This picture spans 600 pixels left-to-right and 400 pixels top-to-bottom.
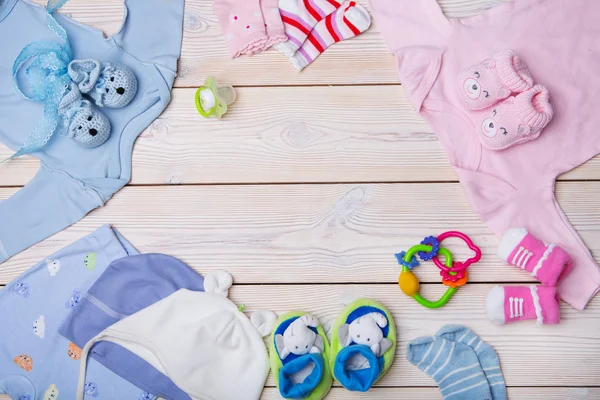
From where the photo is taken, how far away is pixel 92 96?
1170 mm

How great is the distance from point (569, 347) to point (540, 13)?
0.69 meters

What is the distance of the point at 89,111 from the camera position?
1.14 metres

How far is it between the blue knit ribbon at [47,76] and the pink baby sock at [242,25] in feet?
1.10

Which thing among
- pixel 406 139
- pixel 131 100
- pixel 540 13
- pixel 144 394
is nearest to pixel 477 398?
pixel 406 139

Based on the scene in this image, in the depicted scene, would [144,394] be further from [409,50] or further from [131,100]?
[409,50]

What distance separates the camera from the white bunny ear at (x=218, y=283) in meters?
1.13

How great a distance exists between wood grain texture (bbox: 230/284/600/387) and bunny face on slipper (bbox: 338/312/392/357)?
0.14 ft

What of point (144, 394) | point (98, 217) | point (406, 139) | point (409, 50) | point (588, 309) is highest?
point (409, 50)

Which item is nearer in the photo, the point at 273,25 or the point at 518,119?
the point at 518,119

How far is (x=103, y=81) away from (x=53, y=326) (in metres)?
0.51

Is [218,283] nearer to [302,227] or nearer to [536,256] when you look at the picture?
[302,227]

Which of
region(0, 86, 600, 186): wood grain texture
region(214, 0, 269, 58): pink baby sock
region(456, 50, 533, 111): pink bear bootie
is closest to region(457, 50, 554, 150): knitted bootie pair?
region(456, 50, 533, 111): pink bear bootie

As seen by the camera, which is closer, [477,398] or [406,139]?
[477,398]

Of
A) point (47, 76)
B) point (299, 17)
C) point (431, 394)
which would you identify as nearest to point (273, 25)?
point (299, 17)
